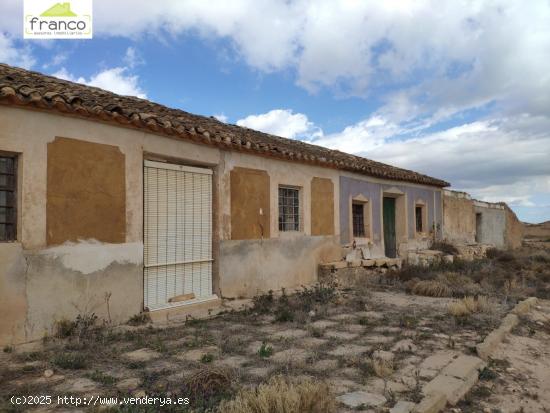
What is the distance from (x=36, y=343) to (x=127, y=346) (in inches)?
42.0

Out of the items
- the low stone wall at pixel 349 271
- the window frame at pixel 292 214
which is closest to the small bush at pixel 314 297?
the low stone wall at pixel 349 271

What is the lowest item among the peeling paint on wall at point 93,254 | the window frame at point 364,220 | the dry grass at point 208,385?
the dry grass at point 208,385

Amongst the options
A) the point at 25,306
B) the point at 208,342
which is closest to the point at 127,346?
the point at 208,342

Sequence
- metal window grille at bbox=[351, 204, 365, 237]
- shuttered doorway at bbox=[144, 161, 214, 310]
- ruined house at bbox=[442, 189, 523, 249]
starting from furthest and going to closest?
ruined house at bbox=[442, 189, 523, 249] < metal window grille at bbox=[351, 204, 365, 237] < shuttered doorway at bbox=[144, 161, 214, 310]

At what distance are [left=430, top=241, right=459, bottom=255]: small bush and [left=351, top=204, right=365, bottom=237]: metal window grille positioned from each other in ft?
14.5

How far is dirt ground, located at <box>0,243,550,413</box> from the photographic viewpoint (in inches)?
150

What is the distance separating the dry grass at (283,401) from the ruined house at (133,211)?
10.6 ft

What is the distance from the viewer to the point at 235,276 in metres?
8.30

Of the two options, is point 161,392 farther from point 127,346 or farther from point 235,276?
point 235,276

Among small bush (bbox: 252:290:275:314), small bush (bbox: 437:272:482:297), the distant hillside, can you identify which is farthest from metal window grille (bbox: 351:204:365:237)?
the distant hillside

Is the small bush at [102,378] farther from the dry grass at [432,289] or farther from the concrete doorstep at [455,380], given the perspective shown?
the dry grass at [432,289]

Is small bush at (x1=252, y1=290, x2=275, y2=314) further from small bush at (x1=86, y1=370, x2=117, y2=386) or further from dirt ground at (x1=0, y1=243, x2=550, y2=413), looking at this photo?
small bush at (x1=86, y1=370, x2=117, y2=386)

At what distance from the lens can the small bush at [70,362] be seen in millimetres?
4371

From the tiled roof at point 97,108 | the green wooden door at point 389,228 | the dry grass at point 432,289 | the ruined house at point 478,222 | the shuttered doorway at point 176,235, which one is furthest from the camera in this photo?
the ruined house at point 478,222
